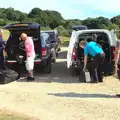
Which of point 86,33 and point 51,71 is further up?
point 86,33

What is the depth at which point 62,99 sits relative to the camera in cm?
967

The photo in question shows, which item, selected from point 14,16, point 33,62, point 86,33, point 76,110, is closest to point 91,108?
point 76,110

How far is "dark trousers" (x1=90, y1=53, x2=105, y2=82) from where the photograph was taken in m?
11.6

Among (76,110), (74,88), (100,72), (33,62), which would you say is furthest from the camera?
(33,62)

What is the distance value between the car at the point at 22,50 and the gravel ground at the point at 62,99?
805 mm

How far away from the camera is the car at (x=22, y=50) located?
13422 millimetres

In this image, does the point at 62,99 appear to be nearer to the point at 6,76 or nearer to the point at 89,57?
the point at 89,57

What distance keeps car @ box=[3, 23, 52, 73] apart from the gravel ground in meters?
0.81

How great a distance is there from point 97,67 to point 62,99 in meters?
2.72

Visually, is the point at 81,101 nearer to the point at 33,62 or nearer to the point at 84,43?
the point at 84,43

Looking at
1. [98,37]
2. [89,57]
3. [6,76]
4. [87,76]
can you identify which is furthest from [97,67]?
[6,76]

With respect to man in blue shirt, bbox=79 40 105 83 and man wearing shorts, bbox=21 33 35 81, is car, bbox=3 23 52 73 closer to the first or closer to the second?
man wearing shorts, bbox=21 33 35 81

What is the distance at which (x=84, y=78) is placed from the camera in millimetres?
11680

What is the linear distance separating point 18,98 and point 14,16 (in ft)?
281
